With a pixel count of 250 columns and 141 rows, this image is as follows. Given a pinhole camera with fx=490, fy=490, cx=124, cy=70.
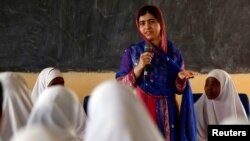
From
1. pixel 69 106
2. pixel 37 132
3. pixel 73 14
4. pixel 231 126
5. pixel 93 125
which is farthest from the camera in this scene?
pixel 73 14

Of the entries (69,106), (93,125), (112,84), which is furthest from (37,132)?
(69,106)

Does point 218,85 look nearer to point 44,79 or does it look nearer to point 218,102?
point 218,102

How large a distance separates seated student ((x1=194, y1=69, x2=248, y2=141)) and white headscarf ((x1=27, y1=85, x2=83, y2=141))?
2.36m

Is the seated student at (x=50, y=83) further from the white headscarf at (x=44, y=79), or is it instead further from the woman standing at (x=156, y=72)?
the woman standing at (x=156, y=72)

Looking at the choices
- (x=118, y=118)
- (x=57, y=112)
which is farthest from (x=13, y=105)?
(x=118, y=118)

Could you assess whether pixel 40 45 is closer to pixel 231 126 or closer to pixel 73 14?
pixel 73 14

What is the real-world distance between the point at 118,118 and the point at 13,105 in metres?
1.21

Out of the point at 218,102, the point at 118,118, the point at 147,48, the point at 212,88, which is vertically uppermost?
the point at 147,48

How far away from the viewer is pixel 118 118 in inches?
69.1

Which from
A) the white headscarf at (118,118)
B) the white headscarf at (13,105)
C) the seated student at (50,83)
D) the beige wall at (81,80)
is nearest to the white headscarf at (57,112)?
the white headscarf at (118,118)

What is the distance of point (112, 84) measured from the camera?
1.90 metres

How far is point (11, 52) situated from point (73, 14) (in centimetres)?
71

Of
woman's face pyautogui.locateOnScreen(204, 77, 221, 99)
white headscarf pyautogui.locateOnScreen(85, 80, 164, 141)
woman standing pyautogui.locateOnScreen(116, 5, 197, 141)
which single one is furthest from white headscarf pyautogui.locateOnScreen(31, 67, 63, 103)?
white headscarf pyautogui.locateOnScreen(85, 80, 164, 141)

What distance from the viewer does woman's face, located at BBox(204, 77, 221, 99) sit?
4.53 metres
